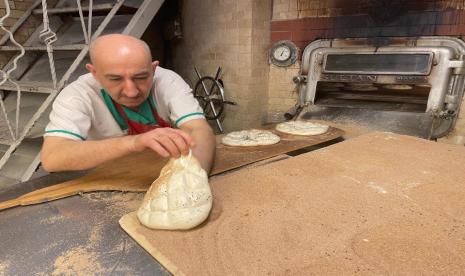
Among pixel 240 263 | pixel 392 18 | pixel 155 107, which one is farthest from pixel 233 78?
pixel 240 263

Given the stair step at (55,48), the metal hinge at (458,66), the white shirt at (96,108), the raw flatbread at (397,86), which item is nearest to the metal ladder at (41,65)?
the stair step at (55,48)

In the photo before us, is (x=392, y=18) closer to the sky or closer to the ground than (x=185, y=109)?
closer to the sky

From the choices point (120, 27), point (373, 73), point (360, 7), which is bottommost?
point (373, 73)

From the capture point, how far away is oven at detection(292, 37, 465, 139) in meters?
2.37

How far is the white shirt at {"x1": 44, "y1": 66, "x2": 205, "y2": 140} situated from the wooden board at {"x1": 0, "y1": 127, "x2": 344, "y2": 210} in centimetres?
19

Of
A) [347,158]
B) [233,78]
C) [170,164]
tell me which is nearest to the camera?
[170,164]

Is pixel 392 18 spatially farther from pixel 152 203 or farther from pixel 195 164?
pixel 152 203

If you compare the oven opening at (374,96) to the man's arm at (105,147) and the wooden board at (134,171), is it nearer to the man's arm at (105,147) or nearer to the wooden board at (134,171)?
the wooden board at (134,171)

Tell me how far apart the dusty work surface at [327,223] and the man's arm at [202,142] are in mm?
94

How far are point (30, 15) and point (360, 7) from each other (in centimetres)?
311

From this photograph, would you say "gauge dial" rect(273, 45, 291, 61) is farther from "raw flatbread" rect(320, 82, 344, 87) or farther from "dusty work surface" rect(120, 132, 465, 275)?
"dusty work surface" rect(120, 132, 465, 275)

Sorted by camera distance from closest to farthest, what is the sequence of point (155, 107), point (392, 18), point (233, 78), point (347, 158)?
point (347, 158) → point (155, 107) → point (392, 18) → point (233, 78)

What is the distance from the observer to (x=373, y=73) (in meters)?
2.66

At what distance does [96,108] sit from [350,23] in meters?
2.37
